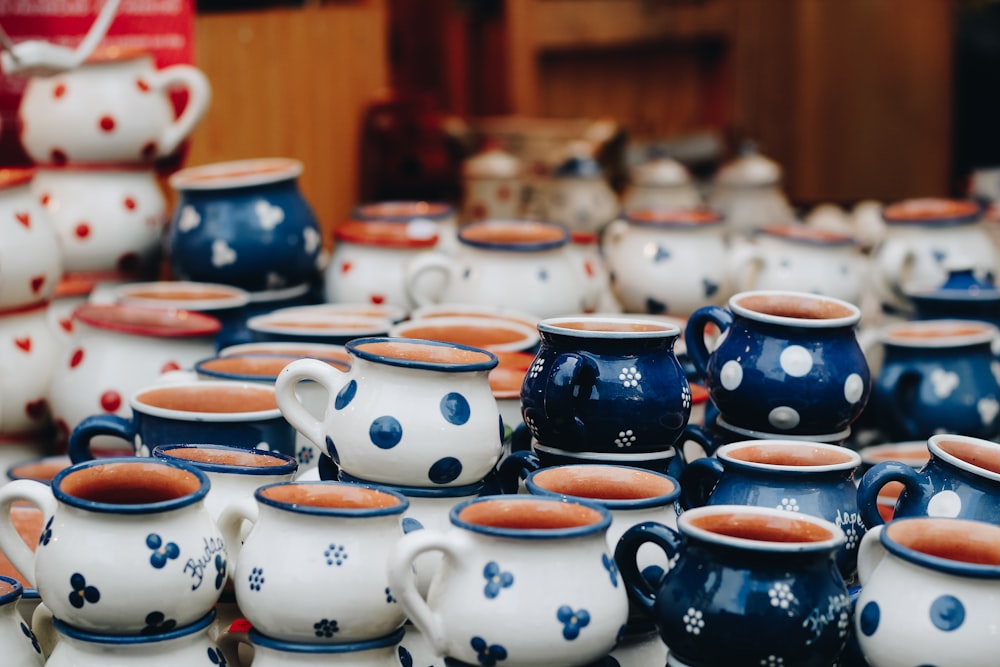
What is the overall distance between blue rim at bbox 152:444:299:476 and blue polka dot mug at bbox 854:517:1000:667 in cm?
56

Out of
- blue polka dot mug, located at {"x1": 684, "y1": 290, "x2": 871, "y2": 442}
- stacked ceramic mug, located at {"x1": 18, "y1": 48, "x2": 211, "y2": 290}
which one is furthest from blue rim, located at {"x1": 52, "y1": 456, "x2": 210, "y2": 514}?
stacked ceramic mug, located at {"x1": 18, "y1": 48, "x2": 211, "y2": 290}

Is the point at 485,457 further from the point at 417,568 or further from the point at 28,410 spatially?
the point at 28,410

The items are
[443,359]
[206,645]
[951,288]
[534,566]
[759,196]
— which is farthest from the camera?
[759,196]

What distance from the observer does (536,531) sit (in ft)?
3.47

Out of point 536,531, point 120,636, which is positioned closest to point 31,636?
point 120,636

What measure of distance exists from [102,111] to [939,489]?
147 centimetres

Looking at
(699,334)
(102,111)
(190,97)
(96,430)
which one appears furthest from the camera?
(190,97)

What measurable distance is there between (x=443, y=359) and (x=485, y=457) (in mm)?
112

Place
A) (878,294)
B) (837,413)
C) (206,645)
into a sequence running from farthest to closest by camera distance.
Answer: (878,294)
(837,413)
(206,645)

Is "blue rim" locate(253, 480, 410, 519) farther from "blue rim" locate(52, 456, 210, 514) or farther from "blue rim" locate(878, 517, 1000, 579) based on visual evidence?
"blue rim" locate(878, 517, 1000, 579)

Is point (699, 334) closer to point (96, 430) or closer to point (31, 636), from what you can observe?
point (96, 430)

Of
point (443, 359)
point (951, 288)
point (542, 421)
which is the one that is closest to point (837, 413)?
point (542, 421)

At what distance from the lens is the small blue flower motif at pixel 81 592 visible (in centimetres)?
109

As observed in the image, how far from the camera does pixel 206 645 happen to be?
1180 millimetres
